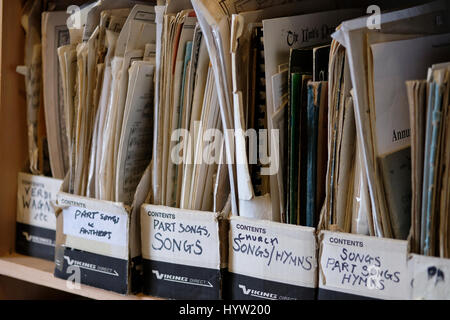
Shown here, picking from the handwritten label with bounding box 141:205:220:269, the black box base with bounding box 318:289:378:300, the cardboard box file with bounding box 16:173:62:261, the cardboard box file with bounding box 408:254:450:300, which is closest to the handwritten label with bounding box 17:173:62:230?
the cardboard box file with bounding box 16:173:62:261

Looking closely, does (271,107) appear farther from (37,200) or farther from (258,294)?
(37,200)

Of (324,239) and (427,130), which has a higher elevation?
(427,130)

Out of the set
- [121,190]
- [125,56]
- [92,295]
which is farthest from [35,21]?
[92,295]

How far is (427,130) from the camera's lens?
67 cm

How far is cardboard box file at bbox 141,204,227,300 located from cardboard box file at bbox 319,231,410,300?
0.56 feet

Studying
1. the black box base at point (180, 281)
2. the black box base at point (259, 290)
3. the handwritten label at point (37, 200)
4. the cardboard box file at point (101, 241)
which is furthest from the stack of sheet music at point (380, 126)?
the handwritten label at point (37, 200)

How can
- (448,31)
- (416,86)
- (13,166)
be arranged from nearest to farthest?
(416,86)
(448,31)
(13,166)

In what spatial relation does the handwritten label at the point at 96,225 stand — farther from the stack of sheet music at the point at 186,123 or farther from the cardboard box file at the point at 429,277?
the cardboard box file at the point at 429,277

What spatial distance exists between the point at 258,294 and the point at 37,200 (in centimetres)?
53

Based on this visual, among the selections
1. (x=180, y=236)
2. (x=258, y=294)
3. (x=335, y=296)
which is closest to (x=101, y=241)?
(x=180, y=236)

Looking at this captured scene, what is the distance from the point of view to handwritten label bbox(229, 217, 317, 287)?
0.78 meters

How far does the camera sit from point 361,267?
73 centimetres

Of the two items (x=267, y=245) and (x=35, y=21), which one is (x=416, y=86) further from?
(x=35, y=21)
